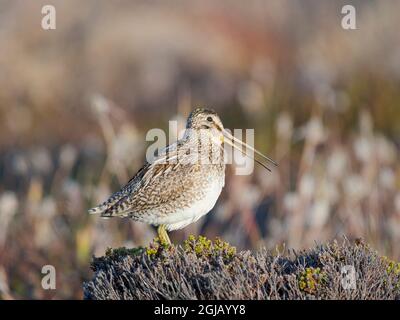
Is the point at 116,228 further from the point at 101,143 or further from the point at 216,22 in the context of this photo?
the point at 216,22

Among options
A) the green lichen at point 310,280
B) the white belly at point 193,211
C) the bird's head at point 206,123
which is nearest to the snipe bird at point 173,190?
the white belly at point 193,211

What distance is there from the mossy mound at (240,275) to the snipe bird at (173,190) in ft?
2.18

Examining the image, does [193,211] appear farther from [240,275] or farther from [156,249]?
[240,275]

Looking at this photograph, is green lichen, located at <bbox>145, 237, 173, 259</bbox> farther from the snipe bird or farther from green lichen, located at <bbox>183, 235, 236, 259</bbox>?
the snipe bird

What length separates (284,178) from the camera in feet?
40.1

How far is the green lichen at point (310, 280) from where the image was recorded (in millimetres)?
5043

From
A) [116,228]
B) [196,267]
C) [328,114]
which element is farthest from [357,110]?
[196,267]

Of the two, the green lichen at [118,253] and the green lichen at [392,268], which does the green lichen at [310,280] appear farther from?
the green lichen at [118,253]

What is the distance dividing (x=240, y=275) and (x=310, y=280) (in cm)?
42

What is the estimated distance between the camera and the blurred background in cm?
918

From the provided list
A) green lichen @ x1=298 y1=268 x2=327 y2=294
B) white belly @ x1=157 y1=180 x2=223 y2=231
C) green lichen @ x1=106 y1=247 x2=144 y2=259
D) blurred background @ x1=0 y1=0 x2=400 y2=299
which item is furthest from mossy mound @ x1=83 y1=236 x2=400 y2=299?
blurred background @ x1=0 y1=0 x2=400 y2=299

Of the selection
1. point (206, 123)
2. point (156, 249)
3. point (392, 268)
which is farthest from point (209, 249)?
point (206, 123)

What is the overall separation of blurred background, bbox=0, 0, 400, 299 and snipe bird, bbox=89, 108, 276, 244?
1.54 meters
